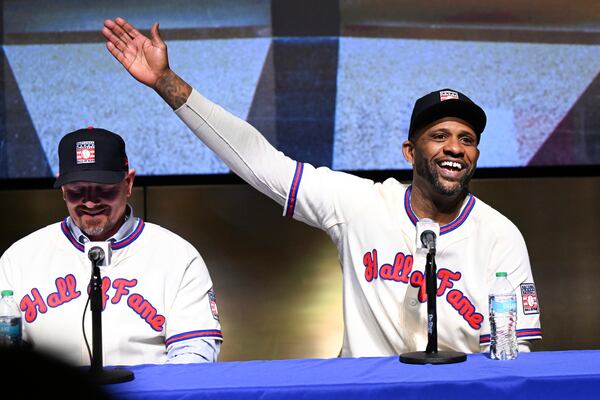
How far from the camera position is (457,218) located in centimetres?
236

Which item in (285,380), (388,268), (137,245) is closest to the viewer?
(285,380)

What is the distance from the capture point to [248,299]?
4074 mm

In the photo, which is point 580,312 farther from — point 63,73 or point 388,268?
point 63,73

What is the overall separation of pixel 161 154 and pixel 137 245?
59.8 inches

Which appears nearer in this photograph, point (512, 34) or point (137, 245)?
point (137, 245)

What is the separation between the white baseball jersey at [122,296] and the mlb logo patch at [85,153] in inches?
9.3

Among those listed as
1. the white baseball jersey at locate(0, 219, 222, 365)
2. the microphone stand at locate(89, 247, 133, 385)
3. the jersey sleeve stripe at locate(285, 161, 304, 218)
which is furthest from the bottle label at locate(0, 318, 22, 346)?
the jersey sleeve stripe at locate(285, 161, 304, 218)

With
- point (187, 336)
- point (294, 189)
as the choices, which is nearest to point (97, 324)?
point (187, 336)

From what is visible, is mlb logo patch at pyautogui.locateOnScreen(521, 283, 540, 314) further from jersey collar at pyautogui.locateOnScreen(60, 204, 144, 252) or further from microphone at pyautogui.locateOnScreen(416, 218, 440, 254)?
jersey collar at pyautogui.locateOnScreen(60, 204, 144, 252)

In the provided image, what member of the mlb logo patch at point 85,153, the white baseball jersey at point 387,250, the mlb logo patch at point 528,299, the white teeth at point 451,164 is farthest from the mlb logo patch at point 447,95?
the mlb logo patch at point 85,153

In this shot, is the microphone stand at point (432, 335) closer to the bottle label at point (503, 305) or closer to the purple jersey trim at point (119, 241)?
the bottle label at point (503, 305)

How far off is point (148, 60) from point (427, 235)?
94 cm

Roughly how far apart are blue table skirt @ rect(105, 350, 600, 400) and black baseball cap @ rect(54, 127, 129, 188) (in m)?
0.78

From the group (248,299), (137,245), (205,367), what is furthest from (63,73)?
(205,367)
